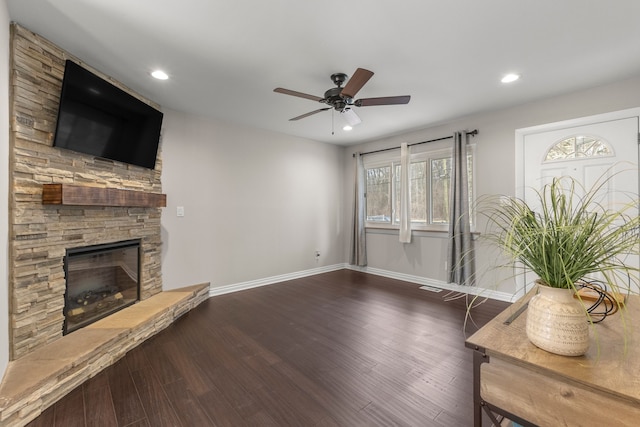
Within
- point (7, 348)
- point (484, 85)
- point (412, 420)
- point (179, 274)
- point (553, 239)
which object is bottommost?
point (412, 420)

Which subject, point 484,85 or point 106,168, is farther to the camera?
point 484,85

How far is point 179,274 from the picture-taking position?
12.1ft

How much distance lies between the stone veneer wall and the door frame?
479 cm

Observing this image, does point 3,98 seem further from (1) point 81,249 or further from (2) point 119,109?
(1) point 81,249

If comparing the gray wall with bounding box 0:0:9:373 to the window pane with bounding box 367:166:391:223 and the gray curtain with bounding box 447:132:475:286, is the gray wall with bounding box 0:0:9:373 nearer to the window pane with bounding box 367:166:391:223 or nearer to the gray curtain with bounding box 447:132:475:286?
the gray curtain with bounding box 447:132:475:286

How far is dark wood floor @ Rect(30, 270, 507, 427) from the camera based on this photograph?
1687mm

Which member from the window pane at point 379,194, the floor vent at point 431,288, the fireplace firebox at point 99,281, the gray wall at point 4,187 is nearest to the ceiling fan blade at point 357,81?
the gray wall at point 4,187

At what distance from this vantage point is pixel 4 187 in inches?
73.8

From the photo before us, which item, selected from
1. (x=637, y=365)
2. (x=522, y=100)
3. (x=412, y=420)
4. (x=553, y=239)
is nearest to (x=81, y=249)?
(x=412, y=420)

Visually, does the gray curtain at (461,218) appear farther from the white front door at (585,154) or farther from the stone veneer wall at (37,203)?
the stone veneer wall at (37,203)

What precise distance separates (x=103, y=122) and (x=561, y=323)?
351cm

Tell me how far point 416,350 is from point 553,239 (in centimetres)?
184

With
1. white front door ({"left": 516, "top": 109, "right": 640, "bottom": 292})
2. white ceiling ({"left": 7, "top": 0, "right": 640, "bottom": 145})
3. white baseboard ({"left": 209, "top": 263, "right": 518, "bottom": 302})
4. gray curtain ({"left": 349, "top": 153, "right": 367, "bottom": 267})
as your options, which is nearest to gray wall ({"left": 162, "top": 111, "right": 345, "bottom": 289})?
white baseboard ({"left": 209, "top": 263, "right": 518, "bottom": 302})

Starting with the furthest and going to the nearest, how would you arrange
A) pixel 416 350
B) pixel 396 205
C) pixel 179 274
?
pixel 396 205, pixel 179 274, pixel 416 350
